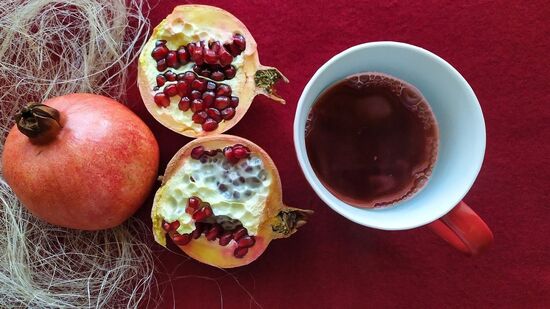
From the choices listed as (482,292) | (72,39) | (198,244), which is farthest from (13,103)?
(482,292)

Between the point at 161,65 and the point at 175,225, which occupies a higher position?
the point at 161,65

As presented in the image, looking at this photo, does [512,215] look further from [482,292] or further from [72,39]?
[72,39]

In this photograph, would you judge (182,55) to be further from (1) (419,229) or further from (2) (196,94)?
(1) (419,229)

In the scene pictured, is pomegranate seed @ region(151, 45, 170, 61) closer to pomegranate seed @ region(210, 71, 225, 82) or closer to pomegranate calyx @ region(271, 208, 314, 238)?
pomegranate seed @ region(210, 71, 225, 82)

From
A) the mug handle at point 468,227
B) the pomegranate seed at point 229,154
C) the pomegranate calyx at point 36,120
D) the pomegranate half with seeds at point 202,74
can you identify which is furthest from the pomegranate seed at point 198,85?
the mug handle at point 468,227

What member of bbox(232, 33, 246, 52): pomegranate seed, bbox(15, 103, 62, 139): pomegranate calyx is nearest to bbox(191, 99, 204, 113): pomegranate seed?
bbox(232, 33, 246, 52): pomegranate seed

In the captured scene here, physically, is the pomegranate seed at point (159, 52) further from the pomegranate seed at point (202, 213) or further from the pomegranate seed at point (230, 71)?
the pomegranate seed at point (202, 213)

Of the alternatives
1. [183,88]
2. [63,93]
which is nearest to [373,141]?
[183,88]
